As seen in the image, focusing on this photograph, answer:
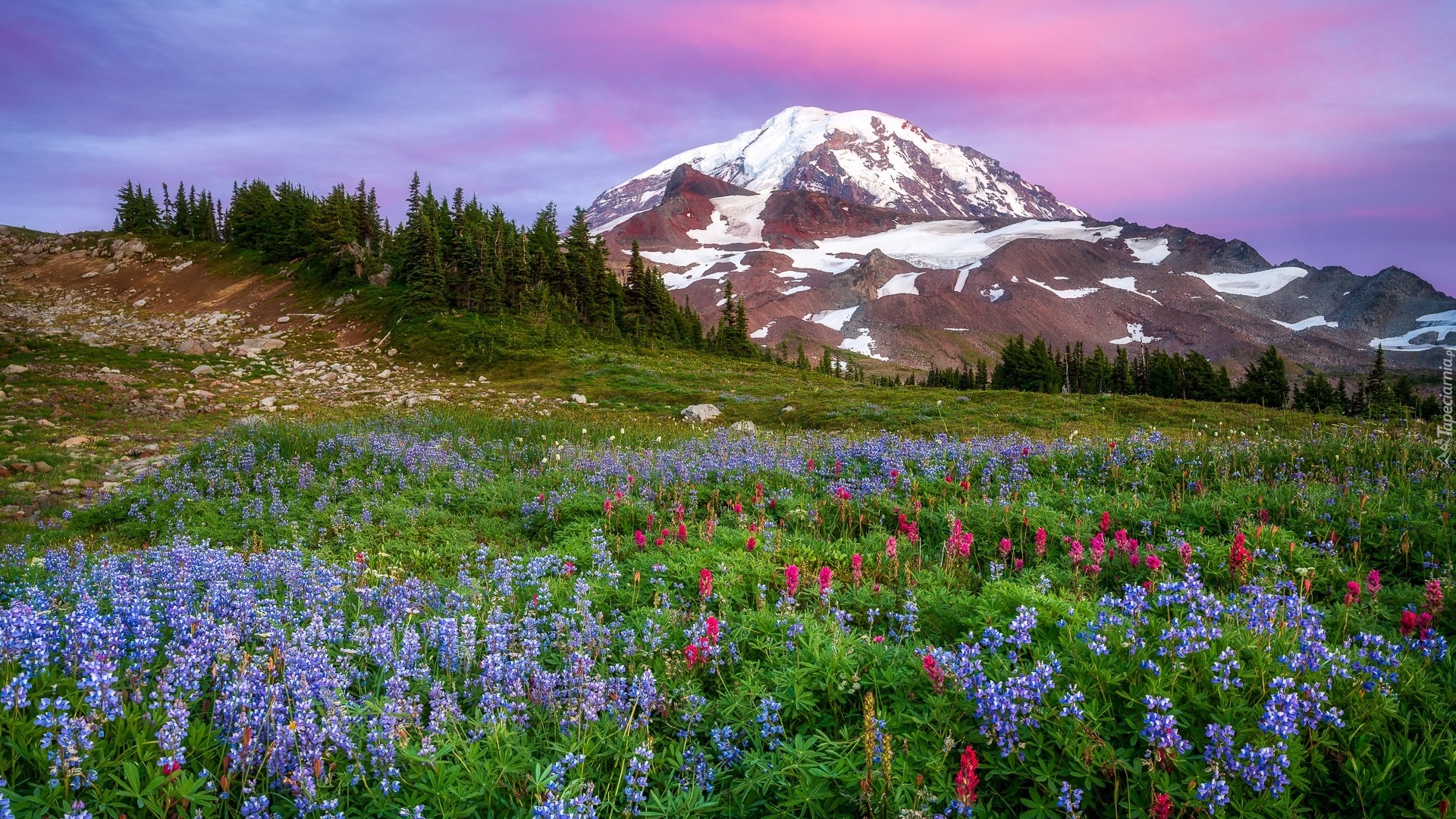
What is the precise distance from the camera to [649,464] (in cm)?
1184

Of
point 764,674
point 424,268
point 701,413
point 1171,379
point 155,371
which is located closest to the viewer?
point 764,674

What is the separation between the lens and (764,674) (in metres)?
4.35

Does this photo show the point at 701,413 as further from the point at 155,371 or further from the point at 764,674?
the point at 155,371

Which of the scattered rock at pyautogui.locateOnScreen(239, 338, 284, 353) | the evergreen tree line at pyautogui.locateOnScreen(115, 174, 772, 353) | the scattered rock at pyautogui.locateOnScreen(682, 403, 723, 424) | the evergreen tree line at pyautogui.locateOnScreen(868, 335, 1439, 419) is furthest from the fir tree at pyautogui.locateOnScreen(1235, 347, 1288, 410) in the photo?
the scattered rock at pyautogui.locateOnScreen(239, 338, 284, 353)

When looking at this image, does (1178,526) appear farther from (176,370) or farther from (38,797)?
(176,370)

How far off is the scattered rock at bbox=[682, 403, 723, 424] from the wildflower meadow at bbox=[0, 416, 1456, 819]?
1831cm

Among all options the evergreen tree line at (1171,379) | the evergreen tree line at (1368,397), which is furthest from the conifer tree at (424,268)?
the evergreen tree line at (1368,397)

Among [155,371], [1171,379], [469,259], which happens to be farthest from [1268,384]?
[155,371]

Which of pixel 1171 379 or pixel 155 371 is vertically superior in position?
pixel 155 371

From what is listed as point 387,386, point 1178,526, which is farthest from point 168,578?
point 387,386

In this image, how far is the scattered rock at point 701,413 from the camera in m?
26.3

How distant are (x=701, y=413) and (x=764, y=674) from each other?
23.0 m

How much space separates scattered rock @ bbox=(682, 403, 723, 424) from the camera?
86.2 ft

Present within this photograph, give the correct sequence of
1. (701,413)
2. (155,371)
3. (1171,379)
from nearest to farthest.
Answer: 1. (701,413)
2. (155,371)
3. (1171,379)
